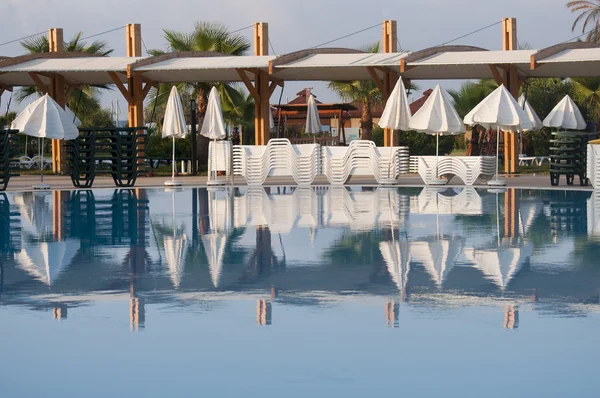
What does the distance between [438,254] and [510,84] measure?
15131 mm

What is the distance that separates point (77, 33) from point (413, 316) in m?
26.8

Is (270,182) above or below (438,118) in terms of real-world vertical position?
below

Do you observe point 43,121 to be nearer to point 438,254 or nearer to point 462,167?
point 462,167

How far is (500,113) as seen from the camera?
17.9m

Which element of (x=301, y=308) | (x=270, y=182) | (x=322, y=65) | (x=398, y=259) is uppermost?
(x=322, y=65)

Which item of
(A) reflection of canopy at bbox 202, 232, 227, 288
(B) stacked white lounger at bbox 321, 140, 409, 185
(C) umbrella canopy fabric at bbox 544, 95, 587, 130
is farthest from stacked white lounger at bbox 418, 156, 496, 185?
(A) reflection of canopy at bbox 202, 232, 227, 288

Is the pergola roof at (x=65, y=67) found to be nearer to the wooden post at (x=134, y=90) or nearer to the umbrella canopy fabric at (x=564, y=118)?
the wooden post at (x=134, y=90)

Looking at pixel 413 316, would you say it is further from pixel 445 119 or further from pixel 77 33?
pixel 77 33

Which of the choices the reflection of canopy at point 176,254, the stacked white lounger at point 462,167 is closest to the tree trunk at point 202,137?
the stacked white lounger at point 462,167

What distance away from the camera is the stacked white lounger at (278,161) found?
65.1ft

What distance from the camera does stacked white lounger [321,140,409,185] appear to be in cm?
1956

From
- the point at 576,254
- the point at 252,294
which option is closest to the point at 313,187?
the point at 576,254

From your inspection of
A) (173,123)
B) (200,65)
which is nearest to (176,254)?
Result: (173,123)

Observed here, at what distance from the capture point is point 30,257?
8148mm
